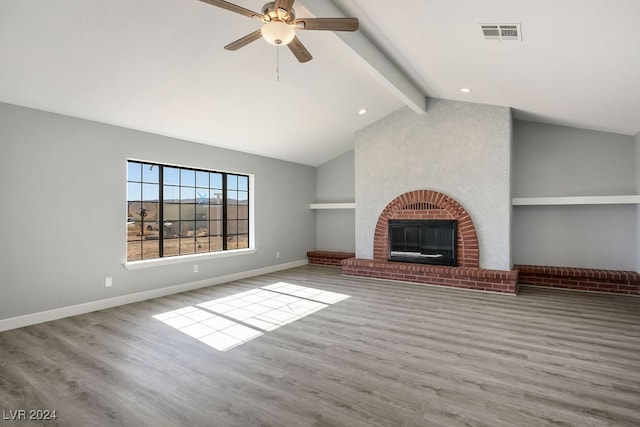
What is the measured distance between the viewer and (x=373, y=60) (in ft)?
12.7

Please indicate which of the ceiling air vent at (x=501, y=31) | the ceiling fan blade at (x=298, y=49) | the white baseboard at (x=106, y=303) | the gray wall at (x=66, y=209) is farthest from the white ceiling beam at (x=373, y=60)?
the white baseboard at (x=106, y=303)

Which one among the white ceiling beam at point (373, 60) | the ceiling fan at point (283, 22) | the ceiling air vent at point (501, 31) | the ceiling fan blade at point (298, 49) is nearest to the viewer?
the ceiling fan at point (283, 22)

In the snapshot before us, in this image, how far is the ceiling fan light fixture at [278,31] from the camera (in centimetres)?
233

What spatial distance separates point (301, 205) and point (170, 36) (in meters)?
4.99

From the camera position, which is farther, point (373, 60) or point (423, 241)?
point (423, 241)

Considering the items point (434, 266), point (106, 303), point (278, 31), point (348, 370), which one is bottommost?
point (348, 370)

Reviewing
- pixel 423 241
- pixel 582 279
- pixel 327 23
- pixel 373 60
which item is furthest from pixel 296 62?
pixel 582 279

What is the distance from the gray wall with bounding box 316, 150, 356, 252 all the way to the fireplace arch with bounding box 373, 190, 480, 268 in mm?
1508

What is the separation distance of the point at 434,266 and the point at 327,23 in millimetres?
4442

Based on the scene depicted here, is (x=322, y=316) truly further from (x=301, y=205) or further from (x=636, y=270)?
(x=636, y=270)

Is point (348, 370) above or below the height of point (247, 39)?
below

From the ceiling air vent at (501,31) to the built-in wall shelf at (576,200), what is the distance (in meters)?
3.17

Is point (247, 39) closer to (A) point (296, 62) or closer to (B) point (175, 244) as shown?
(A) point (296, 62)

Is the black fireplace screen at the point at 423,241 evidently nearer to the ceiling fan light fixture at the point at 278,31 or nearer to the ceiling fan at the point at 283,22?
the ceiling fan at the point at 283,22
